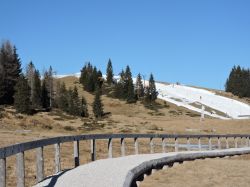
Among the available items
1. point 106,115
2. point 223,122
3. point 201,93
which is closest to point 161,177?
point 223,122

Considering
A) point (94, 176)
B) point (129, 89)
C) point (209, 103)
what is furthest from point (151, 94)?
point (94, 176)

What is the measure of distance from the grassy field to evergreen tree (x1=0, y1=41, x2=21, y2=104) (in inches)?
241

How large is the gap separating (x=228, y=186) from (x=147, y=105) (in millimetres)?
131521

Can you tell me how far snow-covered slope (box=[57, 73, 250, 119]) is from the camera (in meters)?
152

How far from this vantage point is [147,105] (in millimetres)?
147500

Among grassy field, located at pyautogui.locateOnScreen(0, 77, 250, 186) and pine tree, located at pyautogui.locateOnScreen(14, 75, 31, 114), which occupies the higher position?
pine tree, located at pyautogui.locateOnScreen(14, 75, 31, 114)

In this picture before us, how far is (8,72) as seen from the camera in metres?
109

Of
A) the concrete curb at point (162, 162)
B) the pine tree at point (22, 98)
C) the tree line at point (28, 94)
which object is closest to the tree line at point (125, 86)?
the tree line at point (28, 94)

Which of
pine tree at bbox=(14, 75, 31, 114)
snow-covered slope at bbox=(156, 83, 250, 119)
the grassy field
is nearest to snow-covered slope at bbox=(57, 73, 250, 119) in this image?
snow-covered slope at bbox=(156, 83, 250, 119)

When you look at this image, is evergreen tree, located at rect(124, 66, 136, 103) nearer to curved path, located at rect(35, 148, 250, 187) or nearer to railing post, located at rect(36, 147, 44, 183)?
curved path, located at rect(35, 148, 250, 187)

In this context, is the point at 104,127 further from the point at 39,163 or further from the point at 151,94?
the point at 151,94

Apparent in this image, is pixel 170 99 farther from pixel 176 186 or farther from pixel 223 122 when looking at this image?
pixel 176 186

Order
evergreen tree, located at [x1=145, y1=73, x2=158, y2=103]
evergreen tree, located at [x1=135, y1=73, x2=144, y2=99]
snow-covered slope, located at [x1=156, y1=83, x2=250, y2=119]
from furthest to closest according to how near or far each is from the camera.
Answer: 1. evergreen tree, located at [x1=135, y1=73, x2=144, y2=99]
2. evergreen tree, located at [x1=145, y1=73, x2=158, y2=103]
3. snow-covered slope, located at [x1=156, y1=83, x2=250, y2=119]

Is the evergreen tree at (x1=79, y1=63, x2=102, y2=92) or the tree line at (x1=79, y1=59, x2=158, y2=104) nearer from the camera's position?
the tree line at (x1=79, y1=59, x2=158, y2=104)
